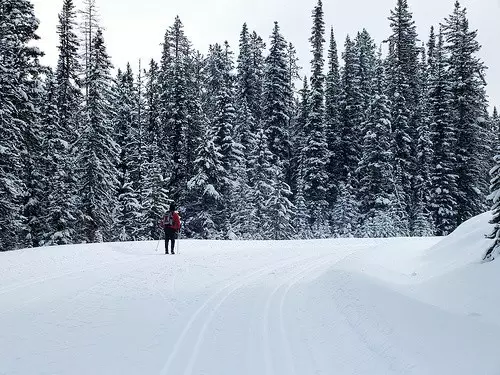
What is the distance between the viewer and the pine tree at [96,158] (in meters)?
30.3

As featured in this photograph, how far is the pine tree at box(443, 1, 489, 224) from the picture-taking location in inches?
1505

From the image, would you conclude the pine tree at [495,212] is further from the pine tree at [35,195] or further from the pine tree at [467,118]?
the pine tree at [467,118]

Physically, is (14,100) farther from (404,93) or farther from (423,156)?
(423,156)

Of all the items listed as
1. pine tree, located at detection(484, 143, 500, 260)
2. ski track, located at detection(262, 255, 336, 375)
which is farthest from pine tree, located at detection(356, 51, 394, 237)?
pine tree, located at detection(484, 143, 500, 260)

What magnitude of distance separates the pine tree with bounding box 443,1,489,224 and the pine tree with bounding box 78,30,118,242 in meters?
28.7

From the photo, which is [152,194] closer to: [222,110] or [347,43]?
[222,110]

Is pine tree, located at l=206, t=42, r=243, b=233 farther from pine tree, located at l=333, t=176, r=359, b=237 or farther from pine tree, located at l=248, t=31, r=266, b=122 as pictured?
pine tree, located at l=333, t=176, r=359, b=237

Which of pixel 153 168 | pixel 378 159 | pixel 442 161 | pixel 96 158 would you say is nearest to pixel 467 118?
pixel 442 161

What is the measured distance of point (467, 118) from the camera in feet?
126

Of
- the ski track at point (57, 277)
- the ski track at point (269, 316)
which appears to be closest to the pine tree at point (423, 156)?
the ski track at point (269, 316)

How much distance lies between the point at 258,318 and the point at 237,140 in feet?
119

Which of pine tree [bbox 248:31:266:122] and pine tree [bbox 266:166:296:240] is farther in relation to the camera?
pine tree [bbox 248:31:266:122]

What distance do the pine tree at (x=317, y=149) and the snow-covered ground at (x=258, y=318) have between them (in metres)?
31.1

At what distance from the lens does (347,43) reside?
176 feet
